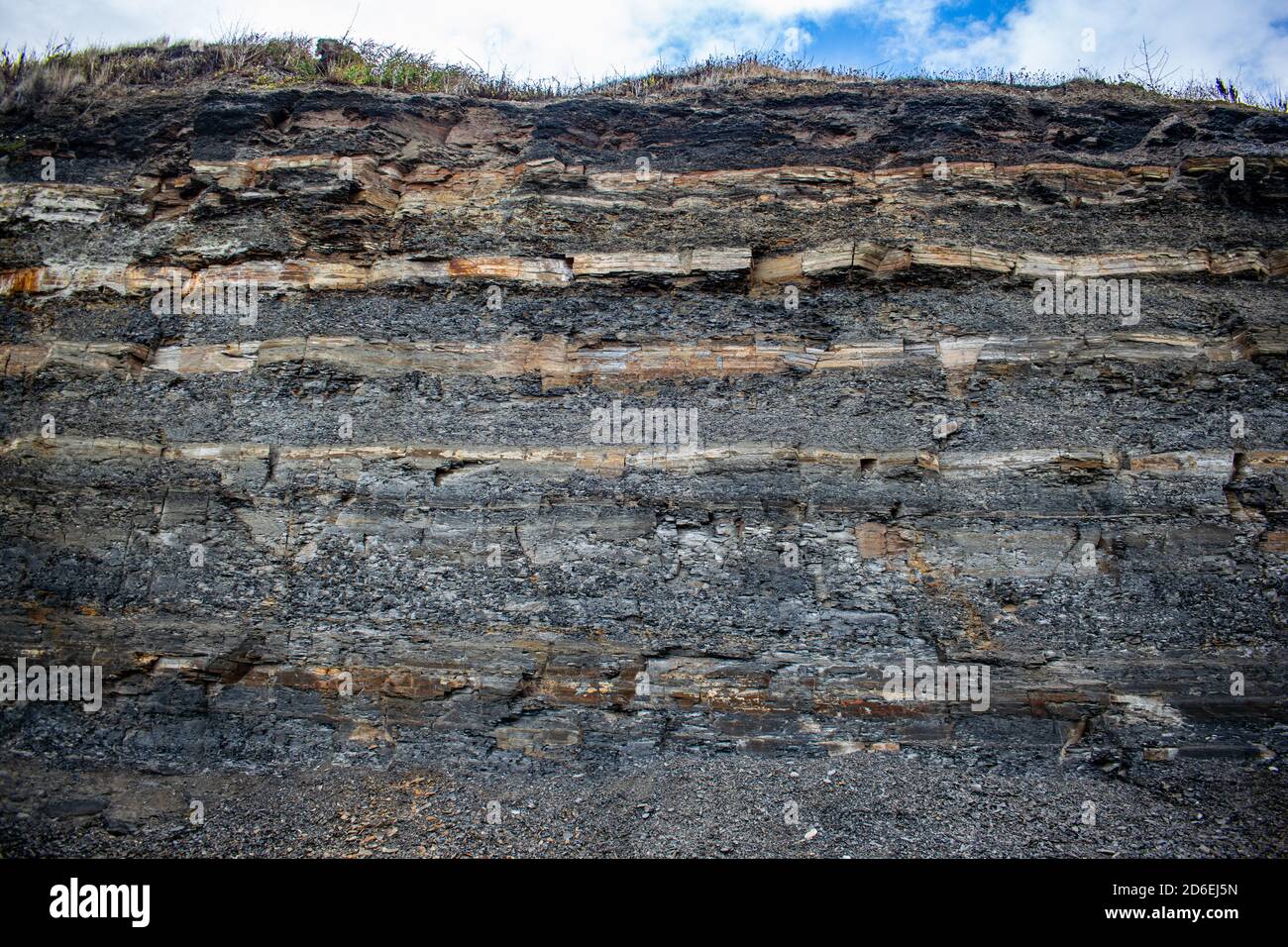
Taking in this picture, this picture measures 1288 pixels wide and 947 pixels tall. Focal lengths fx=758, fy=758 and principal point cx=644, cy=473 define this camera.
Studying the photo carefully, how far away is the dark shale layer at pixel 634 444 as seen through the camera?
24.2 feet

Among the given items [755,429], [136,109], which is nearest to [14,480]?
[136,109]

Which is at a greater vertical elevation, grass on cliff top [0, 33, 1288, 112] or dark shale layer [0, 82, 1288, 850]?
grass on cliff top [0, 33, 1288, 112]

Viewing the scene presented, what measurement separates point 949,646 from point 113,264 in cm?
1043

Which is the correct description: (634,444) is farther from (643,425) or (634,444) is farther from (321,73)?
(321,73)

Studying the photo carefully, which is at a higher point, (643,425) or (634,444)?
(643,425)

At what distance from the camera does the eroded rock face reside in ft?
24.2

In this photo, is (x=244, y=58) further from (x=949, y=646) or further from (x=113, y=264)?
(x=949, y=646)

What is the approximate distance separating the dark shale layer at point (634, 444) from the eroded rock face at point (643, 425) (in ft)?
0.14

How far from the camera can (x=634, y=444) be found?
823 centimetres

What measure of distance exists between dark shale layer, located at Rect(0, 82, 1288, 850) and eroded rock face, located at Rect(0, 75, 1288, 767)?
0.04 meters

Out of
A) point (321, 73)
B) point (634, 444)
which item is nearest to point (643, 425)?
point (634, 444)

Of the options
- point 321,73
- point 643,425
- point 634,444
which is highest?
point 321,73

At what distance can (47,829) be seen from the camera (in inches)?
254

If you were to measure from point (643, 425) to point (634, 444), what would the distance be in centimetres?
25
